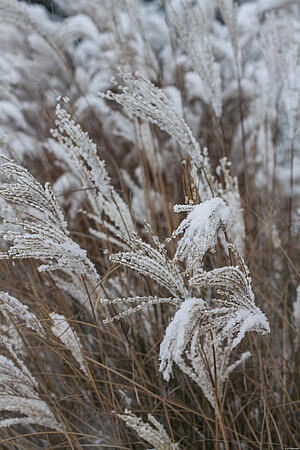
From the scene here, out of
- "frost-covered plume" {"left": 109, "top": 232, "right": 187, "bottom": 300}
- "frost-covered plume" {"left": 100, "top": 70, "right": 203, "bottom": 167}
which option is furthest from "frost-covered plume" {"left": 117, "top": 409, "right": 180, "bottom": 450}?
"frost-covered plume" {"left": 100, "top": 70, "right": 203, "bottom": 167}

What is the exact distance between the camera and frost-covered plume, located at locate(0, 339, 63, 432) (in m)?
0.78

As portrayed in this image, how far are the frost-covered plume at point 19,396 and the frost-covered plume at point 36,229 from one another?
0.89 feet

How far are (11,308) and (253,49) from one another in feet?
8.10

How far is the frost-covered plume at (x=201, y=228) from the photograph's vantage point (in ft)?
1.69

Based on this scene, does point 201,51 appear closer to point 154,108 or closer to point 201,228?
point 154,108

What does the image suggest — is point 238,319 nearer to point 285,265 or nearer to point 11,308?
point 11,308

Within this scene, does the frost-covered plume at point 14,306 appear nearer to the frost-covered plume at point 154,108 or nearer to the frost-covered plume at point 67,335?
the frost-covered plume at point 67,335

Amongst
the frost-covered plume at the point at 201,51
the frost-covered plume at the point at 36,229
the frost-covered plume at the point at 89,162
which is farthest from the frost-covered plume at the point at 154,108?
the frost-covered plume at the point at 201,51

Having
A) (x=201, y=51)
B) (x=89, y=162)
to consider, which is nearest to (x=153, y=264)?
(x=89, y=162)

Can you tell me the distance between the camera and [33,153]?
2047mm

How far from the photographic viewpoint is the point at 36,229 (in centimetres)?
60

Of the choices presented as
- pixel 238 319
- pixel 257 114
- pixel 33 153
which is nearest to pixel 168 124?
pixel 238 319

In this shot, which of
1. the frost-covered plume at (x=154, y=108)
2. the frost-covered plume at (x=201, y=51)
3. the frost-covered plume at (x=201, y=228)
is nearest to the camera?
the frost-covered plume at (x=201, y=228)

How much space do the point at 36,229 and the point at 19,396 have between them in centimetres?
40
